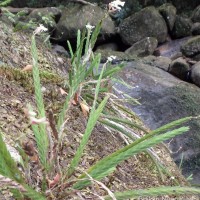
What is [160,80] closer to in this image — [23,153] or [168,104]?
[168,104]

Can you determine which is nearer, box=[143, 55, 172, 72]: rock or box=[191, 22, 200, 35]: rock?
box=[143, 55, 172, 72]: rock

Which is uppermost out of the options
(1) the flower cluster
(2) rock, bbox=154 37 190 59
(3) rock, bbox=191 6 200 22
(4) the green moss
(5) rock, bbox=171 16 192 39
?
(1) the flower cluster

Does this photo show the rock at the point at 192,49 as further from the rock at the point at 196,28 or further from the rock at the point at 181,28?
the rock at the point at 181,28

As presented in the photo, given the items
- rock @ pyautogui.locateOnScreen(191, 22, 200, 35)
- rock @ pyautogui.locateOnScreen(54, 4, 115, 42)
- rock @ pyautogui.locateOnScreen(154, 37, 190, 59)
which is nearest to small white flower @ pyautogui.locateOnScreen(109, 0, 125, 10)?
rock @ pyautogui.locateOnScreen(54, 4, 115, 42)

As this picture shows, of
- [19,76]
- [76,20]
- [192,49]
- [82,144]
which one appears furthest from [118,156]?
[76,20]

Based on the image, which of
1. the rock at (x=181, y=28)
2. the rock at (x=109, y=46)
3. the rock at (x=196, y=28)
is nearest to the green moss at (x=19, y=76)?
the rock at (x=109, y=46)

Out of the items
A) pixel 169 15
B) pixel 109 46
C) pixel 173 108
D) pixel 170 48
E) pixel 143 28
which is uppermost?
pixel 173 108

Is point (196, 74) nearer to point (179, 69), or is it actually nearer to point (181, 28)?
point (179, 69)

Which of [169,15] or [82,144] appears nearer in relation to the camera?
[82,144]

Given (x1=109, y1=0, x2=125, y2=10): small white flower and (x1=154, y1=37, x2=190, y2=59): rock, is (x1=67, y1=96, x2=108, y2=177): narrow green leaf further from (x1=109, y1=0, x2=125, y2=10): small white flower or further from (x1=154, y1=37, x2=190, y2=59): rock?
(x1=154, y1=37, x2=190, y2=59): rock
